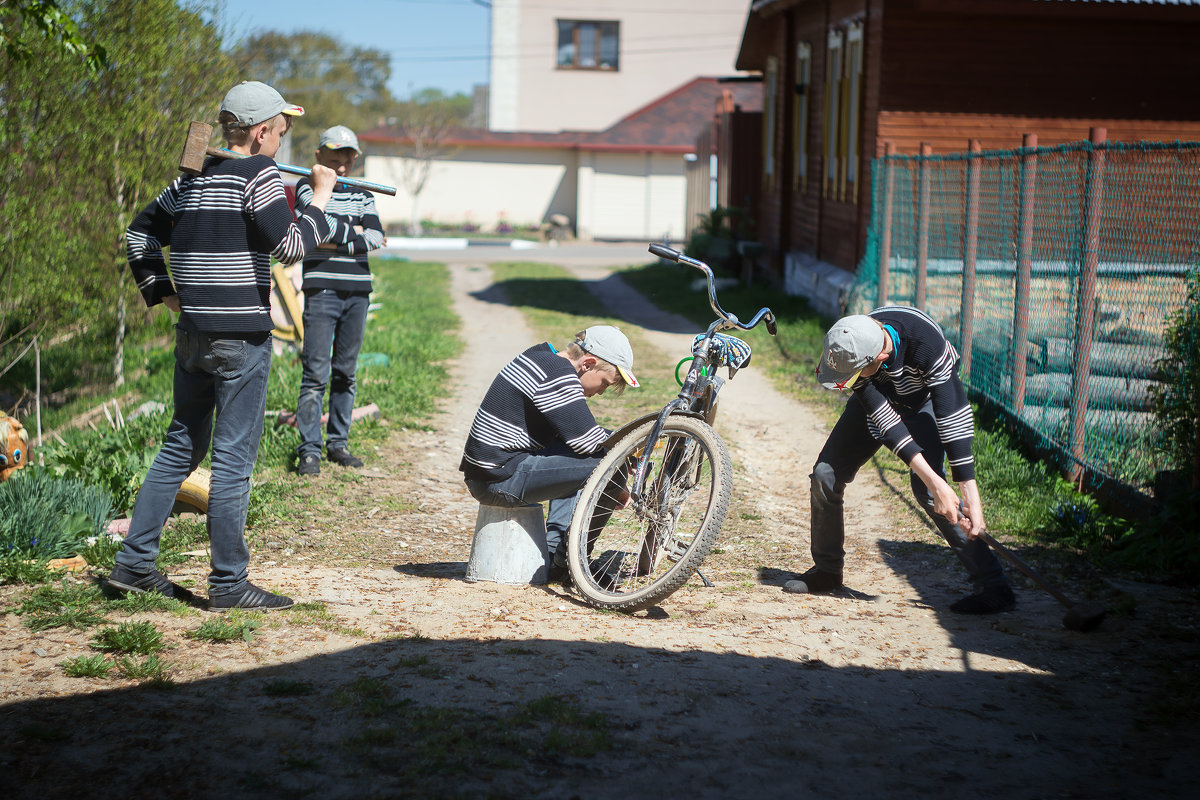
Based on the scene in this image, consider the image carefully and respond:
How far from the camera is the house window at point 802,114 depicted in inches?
653

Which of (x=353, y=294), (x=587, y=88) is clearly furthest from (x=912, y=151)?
(x=587, y=88)

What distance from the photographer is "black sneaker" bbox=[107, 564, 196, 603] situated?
427 cm

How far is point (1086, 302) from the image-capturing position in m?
6.46

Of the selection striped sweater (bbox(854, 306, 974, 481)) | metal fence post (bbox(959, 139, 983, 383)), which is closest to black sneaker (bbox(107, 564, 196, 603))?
striped sweater (bbox(854, 306, 974, 481))

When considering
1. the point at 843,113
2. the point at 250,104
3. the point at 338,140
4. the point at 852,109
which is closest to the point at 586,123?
the point at 843,113

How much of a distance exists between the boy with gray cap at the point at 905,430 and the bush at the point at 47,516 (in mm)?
3195

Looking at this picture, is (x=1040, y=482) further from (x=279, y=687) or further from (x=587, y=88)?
(x=587, y=88)

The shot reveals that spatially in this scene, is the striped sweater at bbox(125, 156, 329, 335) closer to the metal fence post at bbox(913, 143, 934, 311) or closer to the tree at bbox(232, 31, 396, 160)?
the metal fence post at bbox(913, 143, 934, 311)

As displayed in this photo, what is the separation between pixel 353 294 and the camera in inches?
255

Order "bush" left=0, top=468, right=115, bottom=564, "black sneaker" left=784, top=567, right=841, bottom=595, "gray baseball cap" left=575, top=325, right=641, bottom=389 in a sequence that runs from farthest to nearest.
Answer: "black sneaker" left=784, top=567, right=841, bottom=595
"bush" left=0, top=468, right=115, bottom=564
"gray baseball cap" left=575, top=325, right=641, bottom=389

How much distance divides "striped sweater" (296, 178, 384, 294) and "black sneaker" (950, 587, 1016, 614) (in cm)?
371

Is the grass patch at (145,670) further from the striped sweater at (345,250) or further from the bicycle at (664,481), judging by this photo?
the striped sweater at (345,250)

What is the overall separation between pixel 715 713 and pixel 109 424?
5.79m

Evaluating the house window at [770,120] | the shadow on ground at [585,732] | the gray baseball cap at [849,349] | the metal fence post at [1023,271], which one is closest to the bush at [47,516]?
the shadow on ground at [585,732]
